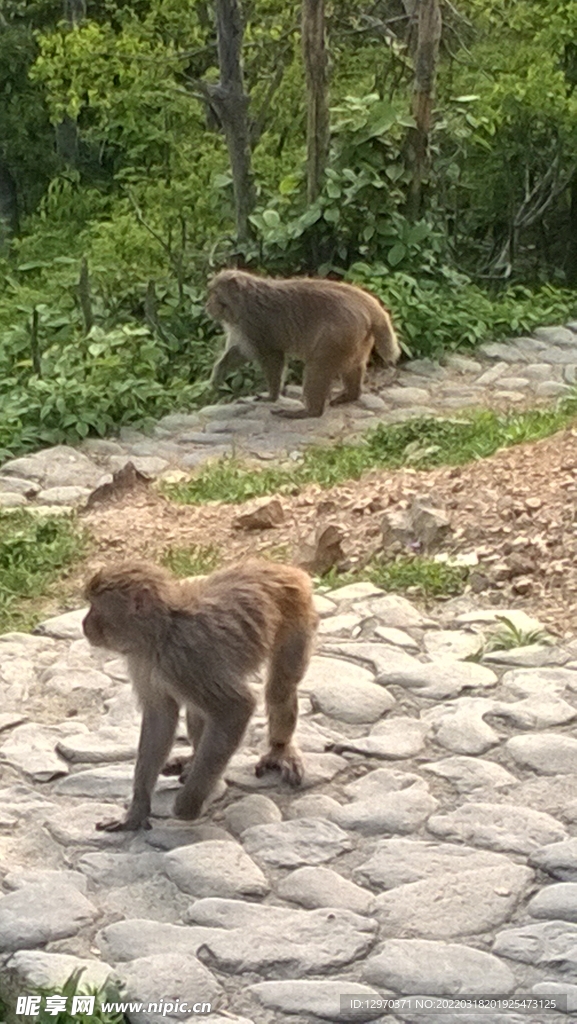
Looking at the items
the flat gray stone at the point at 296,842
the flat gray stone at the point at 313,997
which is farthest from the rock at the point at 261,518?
the flat gray stone at the point at 313,997

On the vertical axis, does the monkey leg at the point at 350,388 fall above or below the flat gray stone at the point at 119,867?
below

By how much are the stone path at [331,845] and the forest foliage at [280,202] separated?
203 inches

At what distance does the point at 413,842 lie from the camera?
5.59 metres

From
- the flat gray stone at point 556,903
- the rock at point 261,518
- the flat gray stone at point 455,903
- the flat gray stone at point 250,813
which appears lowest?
the rock at point 261,518

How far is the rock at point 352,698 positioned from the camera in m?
6.61

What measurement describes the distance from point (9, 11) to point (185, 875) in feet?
55.5

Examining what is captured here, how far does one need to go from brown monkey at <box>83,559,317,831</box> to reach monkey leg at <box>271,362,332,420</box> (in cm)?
623

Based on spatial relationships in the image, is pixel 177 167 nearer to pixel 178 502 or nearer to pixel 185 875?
pixel 178 502

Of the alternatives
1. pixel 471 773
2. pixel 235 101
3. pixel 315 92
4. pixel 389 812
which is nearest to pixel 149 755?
pixel 389 812

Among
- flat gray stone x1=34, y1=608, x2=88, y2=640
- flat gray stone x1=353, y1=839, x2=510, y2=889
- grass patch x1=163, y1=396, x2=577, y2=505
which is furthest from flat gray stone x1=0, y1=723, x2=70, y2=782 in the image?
grass patch x1=163, y1=396, x2=577, y2=505

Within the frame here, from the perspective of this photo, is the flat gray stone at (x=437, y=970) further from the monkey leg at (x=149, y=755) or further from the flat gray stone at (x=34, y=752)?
the flat gray stone at (x=34, y=752)

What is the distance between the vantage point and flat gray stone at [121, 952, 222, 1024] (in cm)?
465

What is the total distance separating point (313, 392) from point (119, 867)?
6.92m

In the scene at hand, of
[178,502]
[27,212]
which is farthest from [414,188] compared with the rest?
[27,212]
